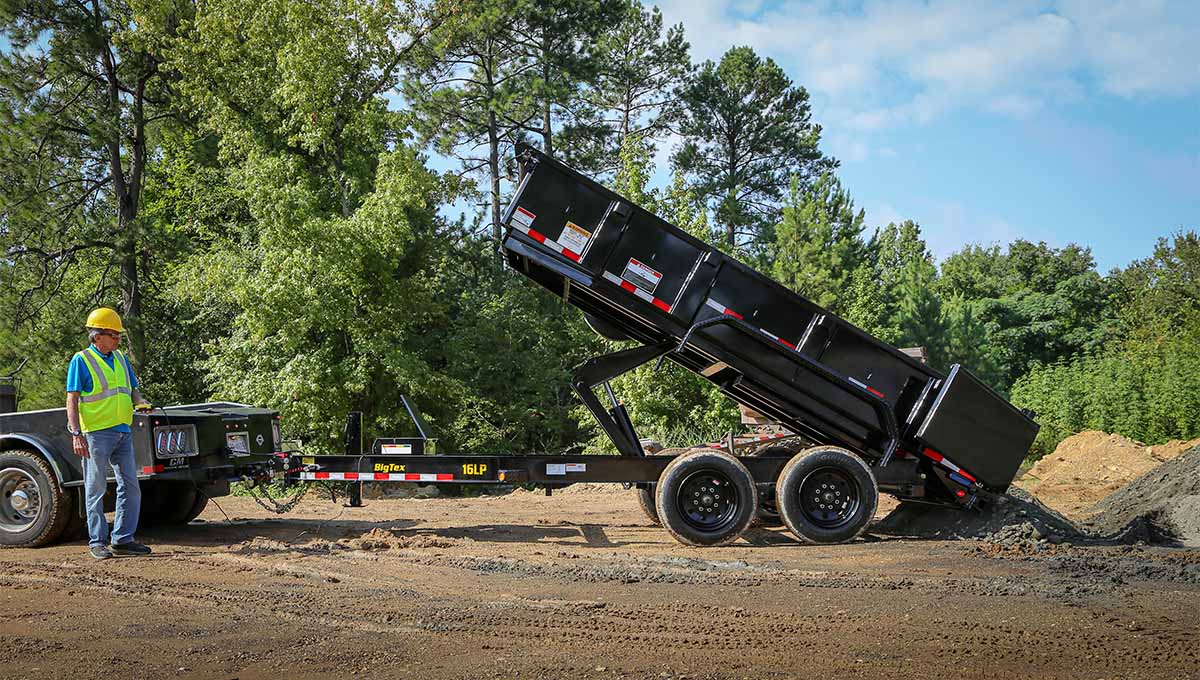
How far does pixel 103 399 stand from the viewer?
27.0 ft

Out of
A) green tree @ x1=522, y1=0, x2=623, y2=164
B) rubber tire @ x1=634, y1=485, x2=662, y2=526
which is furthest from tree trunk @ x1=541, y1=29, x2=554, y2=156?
rubber tire @ x1=634, y1=485, x2=662, y2=526

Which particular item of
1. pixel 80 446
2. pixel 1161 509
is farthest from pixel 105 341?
pixel 1161 509

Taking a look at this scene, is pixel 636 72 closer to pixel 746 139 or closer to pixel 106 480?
pixel 746 139

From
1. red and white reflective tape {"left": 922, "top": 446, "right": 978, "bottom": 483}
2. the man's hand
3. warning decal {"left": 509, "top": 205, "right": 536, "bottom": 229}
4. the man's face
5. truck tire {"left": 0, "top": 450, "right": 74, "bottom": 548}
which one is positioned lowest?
truck tire {"left": 0, "top": 450, "right": 74, "bottom": 548}

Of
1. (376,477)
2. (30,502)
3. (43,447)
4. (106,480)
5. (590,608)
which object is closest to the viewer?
(590,608)

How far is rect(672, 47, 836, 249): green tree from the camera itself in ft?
117

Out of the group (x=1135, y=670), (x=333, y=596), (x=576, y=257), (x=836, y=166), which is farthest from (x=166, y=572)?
(x=836, y=166)

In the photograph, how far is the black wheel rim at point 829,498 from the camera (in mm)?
9547

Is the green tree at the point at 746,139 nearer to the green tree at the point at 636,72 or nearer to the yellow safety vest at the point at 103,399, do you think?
the green tree at the point at 636,72

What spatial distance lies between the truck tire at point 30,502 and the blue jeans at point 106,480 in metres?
0.48

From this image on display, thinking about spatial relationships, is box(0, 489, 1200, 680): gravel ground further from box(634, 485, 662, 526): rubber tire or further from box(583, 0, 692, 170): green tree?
box(583, 0, 692, 170): green tree

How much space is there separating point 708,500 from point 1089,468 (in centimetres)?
1141

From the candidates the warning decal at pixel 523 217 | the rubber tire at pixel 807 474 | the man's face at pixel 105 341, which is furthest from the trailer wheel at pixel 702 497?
the man's face at pixel 105 341

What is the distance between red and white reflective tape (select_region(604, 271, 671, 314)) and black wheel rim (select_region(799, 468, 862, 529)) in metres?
Result: 2.23
